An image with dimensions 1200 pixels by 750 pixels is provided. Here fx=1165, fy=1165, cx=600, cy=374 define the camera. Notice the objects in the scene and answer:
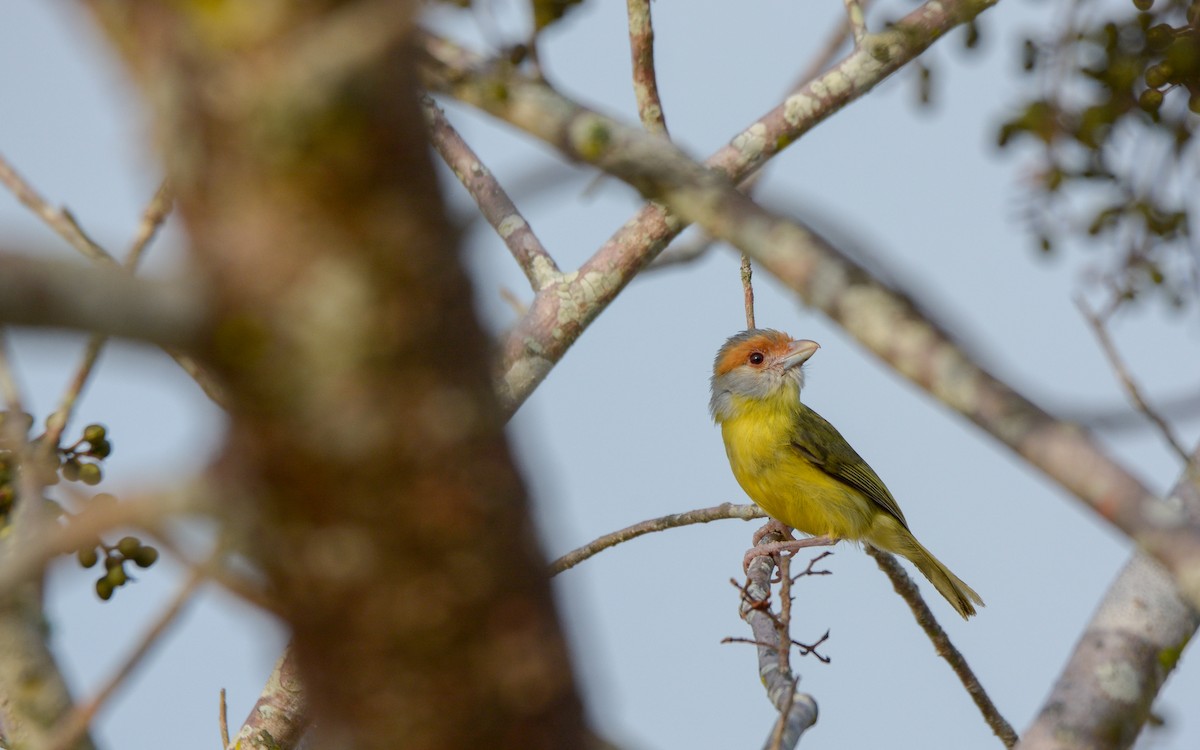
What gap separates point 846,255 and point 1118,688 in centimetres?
141

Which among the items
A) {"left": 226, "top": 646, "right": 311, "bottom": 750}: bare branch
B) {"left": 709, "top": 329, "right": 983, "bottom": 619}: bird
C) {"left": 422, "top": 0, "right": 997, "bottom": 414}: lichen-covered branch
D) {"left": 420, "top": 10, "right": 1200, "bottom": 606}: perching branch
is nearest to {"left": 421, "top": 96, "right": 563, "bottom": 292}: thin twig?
{"left": 422, "top": 0, "right": 997, "bottom": 414}: lichen-covered branch

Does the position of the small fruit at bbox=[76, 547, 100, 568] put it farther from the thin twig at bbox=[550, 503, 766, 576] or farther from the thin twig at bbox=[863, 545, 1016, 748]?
the thin twig at bbox=[863, 545, 1016, 748]

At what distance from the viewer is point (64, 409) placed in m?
2.10

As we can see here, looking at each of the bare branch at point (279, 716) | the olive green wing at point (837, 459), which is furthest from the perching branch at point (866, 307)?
the olive green wing at point (837, 459)

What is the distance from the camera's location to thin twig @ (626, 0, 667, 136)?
13.1 ft

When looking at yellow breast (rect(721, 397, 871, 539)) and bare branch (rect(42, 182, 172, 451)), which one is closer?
bare branch (rect(42, 182, 172, 451))

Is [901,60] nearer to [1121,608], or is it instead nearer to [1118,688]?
[1121,608]

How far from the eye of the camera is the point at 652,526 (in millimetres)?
4125

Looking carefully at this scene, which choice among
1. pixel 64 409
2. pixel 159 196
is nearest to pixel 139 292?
pixel 64 409

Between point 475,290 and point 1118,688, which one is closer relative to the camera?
point 475,290

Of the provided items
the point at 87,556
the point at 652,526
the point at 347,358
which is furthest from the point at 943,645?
the point at 347,358

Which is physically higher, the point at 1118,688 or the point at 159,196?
the point at 159,196

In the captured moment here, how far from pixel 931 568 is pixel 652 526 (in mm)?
2787

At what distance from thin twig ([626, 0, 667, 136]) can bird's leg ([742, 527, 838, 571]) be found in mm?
2139
